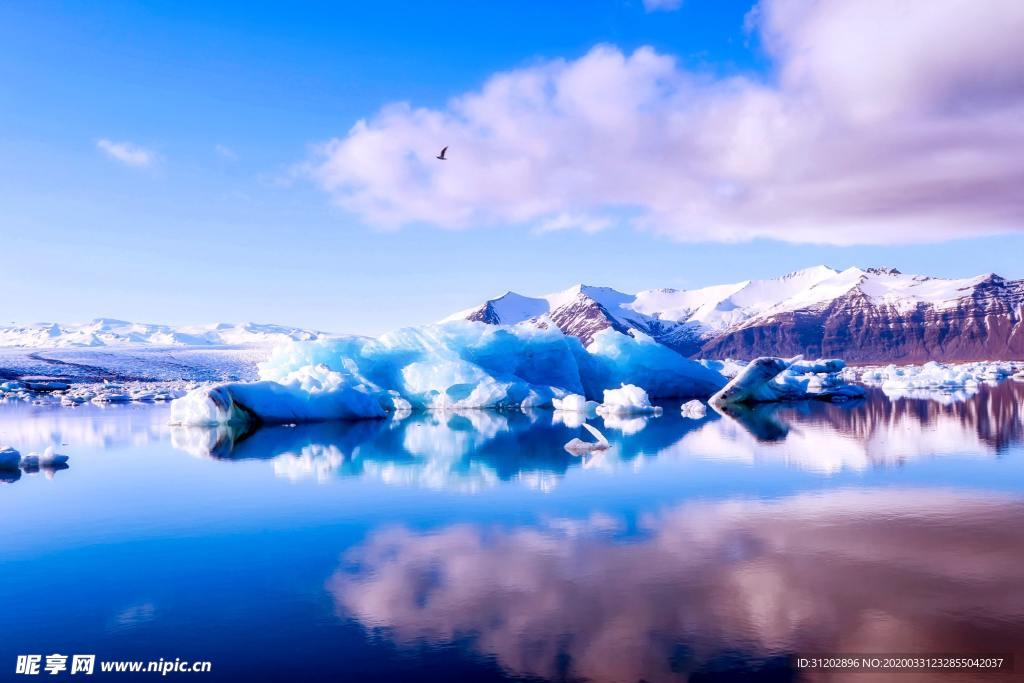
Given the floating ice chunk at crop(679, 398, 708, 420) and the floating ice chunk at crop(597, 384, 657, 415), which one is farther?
the floating ice chunk at crop(597, 384, 657, 415)

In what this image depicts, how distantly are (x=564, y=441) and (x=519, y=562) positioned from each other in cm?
1229

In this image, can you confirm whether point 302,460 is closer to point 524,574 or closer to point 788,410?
point 524,574

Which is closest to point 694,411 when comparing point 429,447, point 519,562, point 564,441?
point 564,441

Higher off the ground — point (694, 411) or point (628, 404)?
point (628, 404)

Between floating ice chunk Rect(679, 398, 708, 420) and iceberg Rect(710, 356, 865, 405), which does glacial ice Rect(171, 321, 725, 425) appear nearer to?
floating ice chunk Rect(679, 398, 708, 420)

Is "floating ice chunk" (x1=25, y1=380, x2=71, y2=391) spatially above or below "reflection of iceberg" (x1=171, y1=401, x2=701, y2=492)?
above

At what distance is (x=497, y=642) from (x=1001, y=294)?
219 metres

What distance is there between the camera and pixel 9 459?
49.8ft

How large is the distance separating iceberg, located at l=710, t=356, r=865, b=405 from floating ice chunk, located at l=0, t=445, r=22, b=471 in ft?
87.8

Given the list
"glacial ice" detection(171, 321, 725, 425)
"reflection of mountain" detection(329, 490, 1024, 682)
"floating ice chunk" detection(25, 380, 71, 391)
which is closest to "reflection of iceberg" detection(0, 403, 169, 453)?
"glacial ice" detection(171, 321, 725, 425)

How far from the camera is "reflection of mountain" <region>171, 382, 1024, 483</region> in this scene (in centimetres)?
1500

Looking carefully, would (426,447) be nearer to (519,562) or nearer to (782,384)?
(519,562)

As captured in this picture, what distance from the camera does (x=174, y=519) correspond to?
1062cm

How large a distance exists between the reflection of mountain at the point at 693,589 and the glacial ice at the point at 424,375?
60.5ft
